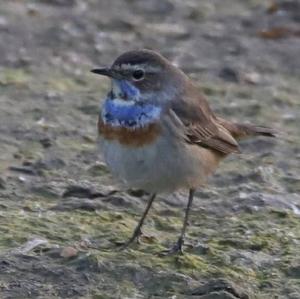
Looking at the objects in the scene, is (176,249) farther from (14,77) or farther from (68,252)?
(14,77)

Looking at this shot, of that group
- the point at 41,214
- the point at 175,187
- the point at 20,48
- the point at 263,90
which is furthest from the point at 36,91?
the point at 175,187

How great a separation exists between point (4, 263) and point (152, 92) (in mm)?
1248

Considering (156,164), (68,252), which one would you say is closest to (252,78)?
(156,164)

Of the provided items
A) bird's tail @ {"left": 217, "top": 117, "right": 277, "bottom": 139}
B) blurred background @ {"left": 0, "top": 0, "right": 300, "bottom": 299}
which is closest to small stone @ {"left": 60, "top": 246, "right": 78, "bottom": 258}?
blurred background @ {"left": 0, "top": 0, "right": 300, "bottom": 299}

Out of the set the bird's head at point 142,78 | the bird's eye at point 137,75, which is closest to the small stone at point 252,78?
the bird's head at point 142,78

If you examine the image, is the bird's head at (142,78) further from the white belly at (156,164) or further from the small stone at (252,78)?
the small stone at (252,78)

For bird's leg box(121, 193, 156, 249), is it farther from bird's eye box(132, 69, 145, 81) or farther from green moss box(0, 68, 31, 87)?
green moss box(0, 68, 31, 87)

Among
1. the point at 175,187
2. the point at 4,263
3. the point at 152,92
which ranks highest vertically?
the point at 152,92

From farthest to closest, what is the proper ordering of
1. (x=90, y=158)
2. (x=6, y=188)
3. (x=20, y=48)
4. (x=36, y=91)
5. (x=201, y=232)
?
(x=20, y=48) → (x=36, y=91) → (x=90, y=158) → (x=6, y=188) → (x=201, y=232)

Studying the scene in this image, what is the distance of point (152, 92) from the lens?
6957 millimetres

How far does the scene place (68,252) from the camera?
21.9 feet

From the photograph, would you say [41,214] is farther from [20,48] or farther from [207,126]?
[20,48]

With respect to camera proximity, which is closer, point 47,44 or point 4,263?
point 4,263

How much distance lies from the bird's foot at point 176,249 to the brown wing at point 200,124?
0.54 m
